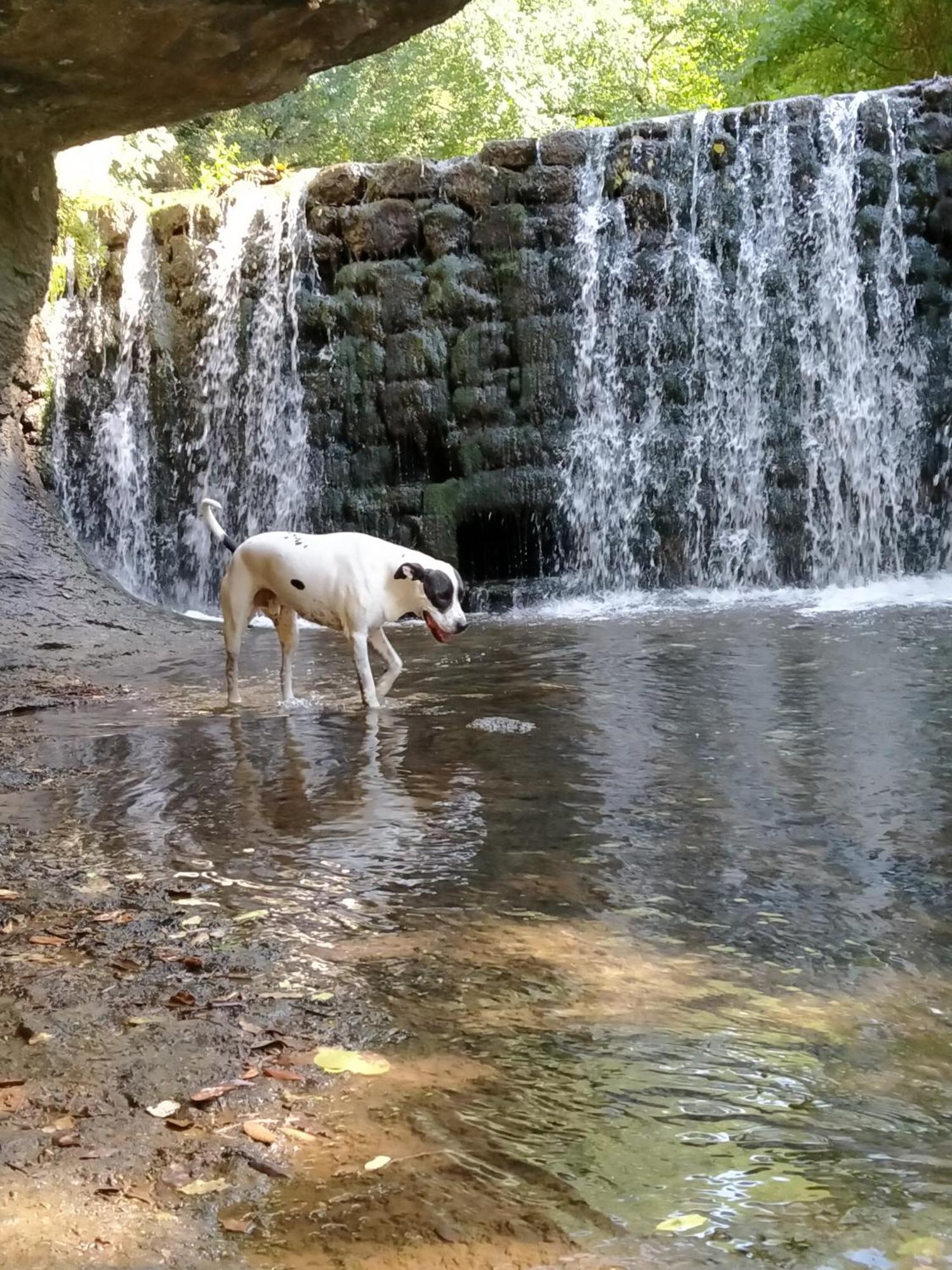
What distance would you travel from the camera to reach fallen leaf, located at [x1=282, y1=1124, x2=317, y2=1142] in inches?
93.3

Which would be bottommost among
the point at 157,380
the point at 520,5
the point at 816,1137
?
the point at 816,1137

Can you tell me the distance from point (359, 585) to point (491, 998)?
416 cm

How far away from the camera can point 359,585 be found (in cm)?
699

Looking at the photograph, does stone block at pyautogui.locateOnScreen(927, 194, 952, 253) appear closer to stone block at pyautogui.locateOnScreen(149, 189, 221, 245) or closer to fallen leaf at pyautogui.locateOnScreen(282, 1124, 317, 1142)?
stone block at pyautogui.locateOnScreen(149, 189, 221, 245)

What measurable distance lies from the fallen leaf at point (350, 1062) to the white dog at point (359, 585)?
421cm

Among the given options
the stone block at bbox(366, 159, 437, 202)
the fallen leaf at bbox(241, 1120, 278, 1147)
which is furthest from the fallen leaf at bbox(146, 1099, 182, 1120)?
the stone block at bbox(366, 159, 437, 202)

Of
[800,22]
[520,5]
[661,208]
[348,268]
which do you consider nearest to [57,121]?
[348,268]

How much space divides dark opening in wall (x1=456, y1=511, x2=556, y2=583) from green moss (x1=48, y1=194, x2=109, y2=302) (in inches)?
233

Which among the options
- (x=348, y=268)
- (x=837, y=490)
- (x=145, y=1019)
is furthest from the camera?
(x=348, y=268)

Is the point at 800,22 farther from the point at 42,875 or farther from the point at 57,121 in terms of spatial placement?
the point at 42,875

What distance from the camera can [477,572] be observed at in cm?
1582

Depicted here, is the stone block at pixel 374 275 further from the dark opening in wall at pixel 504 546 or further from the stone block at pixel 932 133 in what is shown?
the stone block at pixel 932 133

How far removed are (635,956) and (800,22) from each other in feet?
67.7

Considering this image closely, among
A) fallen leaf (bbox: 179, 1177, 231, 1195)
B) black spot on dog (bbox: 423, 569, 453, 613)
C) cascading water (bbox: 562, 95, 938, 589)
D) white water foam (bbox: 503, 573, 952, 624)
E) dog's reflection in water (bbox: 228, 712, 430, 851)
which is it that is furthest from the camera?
cascading water (bbox: 562, 95, 938, 589)
